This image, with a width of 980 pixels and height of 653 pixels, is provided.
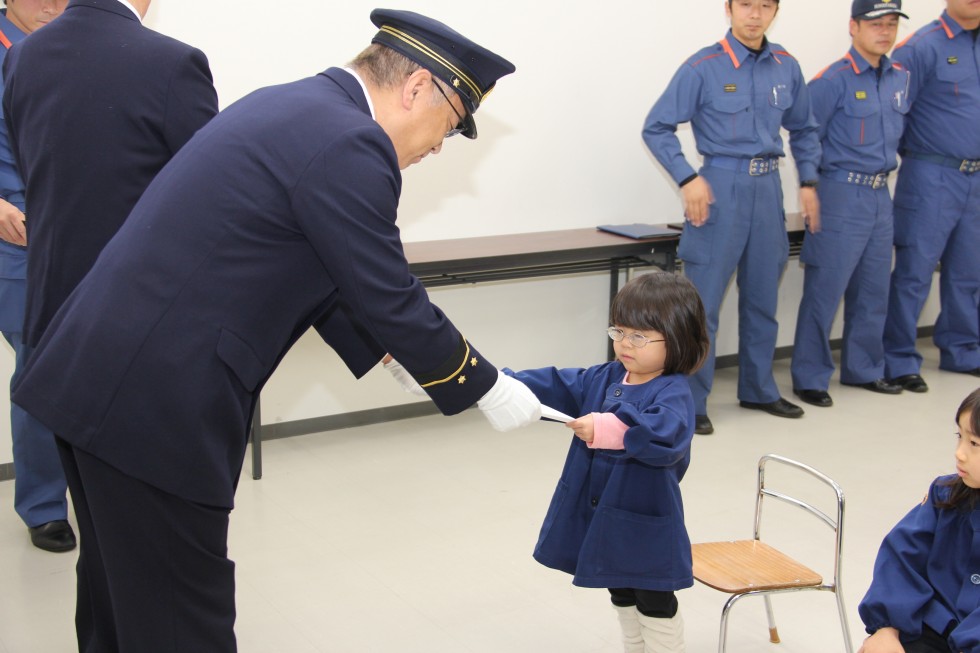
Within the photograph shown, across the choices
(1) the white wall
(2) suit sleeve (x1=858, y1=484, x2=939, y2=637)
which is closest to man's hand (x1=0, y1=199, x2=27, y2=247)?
(1) the white wall

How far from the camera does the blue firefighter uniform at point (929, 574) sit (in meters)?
2.04

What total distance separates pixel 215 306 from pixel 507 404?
58 cm

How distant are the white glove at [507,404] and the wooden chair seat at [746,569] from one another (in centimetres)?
71

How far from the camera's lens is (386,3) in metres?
4.24

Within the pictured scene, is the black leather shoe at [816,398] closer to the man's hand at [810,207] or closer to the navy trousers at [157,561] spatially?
the man's hand at [810,207]

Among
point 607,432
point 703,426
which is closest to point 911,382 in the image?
point 703,426

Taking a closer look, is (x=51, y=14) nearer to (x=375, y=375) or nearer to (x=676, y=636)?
(x=375, y=375)

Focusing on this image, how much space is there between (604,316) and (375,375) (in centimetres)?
122

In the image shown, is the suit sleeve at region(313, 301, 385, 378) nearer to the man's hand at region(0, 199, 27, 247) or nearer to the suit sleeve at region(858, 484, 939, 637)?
the suit sleeve at region(858, 484, 939, 637)

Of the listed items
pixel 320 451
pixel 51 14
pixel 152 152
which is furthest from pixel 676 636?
pixel 51 14

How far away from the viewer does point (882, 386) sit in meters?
5.31

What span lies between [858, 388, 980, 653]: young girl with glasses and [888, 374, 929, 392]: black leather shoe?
3.44m

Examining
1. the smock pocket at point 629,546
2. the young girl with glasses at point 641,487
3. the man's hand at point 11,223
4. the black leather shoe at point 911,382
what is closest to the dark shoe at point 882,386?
the black leather shoe at point 911,382

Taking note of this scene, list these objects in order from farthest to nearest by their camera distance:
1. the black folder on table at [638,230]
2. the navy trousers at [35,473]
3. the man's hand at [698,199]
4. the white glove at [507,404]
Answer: the black folder on table at [638,230] → the man's hand at [698,199] → the navy trousers at [35,473] → the white glove at [507,404]
